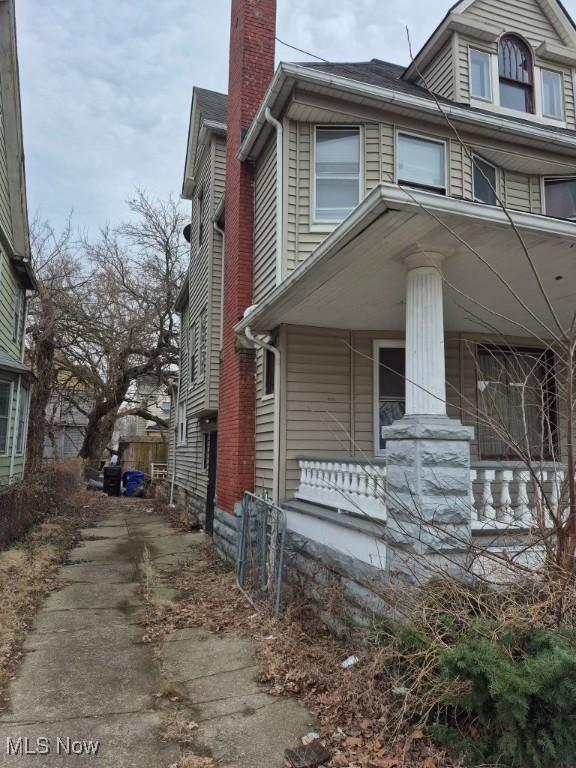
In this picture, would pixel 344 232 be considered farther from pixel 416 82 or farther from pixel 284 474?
pixel 416 82

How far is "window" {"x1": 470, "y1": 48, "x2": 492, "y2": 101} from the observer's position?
9141 millimetres

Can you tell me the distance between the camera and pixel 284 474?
6723 millimetres

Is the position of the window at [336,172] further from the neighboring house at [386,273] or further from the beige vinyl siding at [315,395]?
the beige vinyl siding at [315,395]

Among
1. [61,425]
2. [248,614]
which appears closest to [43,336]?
[61,425]

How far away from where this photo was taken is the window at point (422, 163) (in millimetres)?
7531

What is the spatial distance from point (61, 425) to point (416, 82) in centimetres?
2354

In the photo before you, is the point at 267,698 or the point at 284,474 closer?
the point at 267,698

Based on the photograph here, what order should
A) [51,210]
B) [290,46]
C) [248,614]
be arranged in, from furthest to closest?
[51,210] → [248,614] → [290,46]

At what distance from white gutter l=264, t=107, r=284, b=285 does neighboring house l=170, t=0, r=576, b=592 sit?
0.09 ft

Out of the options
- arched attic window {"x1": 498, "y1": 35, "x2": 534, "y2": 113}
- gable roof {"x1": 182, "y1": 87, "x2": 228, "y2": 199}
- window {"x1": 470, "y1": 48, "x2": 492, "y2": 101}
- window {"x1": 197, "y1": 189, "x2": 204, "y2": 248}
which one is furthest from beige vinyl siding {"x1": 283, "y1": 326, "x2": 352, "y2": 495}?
window {"x1": 197, "y1": 189, "x2": 204, "y2": 248}

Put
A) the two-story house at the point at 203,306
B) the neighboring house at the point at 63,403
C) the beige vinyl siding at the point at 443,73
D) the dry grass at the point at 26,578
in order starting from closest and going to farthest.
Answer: the dry grass at the point at 26,578 < the beige vinyl siding at the point at 443,73 < the two-story house at the point at 203,306 < the neighboring house at the point at 63,403

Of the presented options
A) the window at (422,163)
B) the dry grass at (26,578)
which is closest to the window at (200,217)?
the window at (422,163)

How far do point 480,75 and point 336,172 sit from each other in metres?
4.10

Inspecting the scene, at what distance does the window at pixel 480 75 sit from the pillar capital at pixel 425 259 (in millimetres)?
6492
